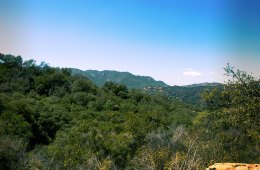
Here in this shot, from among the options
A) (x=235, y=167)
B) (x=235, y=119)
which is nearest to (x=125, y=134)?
(x=235, y=119)

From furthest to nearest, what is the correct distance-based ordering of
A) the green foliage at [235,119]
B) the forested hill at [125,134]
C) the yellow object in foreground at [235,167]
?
the forested hill at [125,134]
the green foliage at [235,119]
the yellow object in foreground at [235,167]

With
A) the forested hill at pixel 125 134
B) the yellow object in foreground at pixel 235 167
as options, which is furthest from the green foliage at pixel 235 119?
the yellow object in foreground at pixel 235 167

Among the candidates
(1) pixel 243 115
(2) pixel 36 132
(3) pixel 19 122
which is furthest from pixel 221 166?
(2) pixel 36 132

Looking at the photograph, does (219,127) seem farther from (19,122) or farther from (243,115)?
(19,122)

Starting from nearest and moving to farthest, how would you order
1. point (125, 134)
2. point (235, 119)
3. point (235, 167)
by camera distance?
point (235, 167)
point (235, 119)
point (125, 134)

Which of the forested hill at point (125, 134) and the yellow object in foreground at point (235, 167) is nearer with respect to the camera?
the yellow object in foreground at point (235, 167)

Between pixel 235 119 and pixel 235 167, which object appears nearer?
pixel 235 167

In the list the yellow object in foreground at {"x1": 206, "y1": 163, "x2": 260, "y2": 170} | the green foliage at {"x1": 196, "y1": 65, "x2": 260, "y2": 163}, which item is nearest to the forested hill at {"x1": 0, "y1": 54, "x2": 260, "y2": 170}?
the green foliage at {"x1": 196, "y1": 65, "x2": 260, "y2": 163}

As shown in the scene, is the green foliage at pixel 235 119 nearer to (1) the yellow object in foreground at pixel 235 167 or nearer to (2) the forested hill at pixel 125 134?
(2) the forested hill at pixel 125 134

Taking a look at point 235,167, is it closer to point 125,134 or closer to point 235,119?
point 235,119

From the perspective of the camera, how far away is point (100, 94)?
85.2 meters

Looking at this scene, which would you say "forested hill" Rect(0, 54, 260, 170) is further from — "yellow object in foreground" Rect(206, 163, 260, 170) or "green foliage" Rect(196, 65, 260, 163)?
"yellow object in foreground" Rect(206, 163, 260, 170)

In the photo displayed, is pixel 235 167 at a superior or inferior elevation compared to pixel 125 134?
superior

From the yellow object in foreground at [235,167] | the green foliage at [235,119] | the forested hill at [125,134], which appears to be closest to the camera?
the yellow object in foreground at [235,167]
